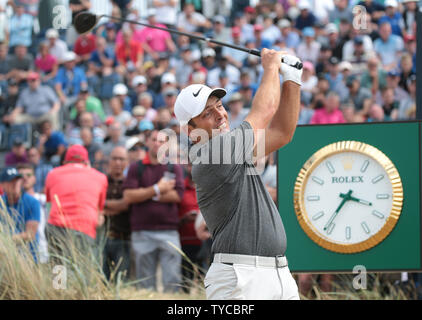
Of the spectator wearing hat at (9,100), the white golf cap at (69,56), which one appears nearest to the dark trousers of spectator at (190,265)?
the spectator wearing hat at (9,100)

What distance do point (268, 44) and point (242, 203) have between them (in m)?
11.4

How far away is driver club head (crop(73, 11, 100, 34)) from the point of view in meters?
A: 6.60

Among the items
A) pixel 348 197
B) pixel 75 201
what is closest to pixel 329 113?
pixel 75 201

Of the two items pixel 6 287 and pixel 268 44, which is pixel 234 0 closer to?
pixel 268 44

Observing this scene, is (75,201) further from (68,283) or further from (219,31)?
(219,31)

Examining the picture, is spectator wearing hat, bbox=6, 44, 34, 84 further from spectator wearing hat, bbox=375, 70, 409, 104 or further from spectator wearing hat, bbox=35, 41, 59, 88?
spectator wearing hat, bbox=375, 70, 409, 104

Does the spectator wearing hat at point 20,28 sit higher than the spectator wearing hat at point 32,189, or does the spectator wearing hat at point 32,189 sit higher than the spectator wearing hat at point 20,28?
the spectator wearing hat at point 20,28

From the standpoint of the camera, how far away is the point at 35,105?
575 inches

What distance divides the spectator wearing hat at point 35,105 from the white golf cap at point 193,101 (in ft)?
33.9

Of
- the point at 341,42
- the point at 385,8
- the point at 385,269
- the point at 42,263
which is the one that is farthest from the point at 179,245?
the point at 385,8

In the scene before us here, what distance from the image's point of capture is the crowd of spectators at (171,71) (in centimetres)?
1159

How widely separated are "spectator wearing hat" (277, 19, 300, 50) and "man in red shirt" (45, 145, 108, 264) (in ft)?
24.6

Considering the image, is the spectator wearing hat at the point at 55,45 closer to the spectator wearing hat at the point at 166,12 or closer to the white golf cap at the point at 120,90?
the spectator wearing hat at the point at 166,12

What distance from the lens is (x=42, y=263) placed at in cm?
702
